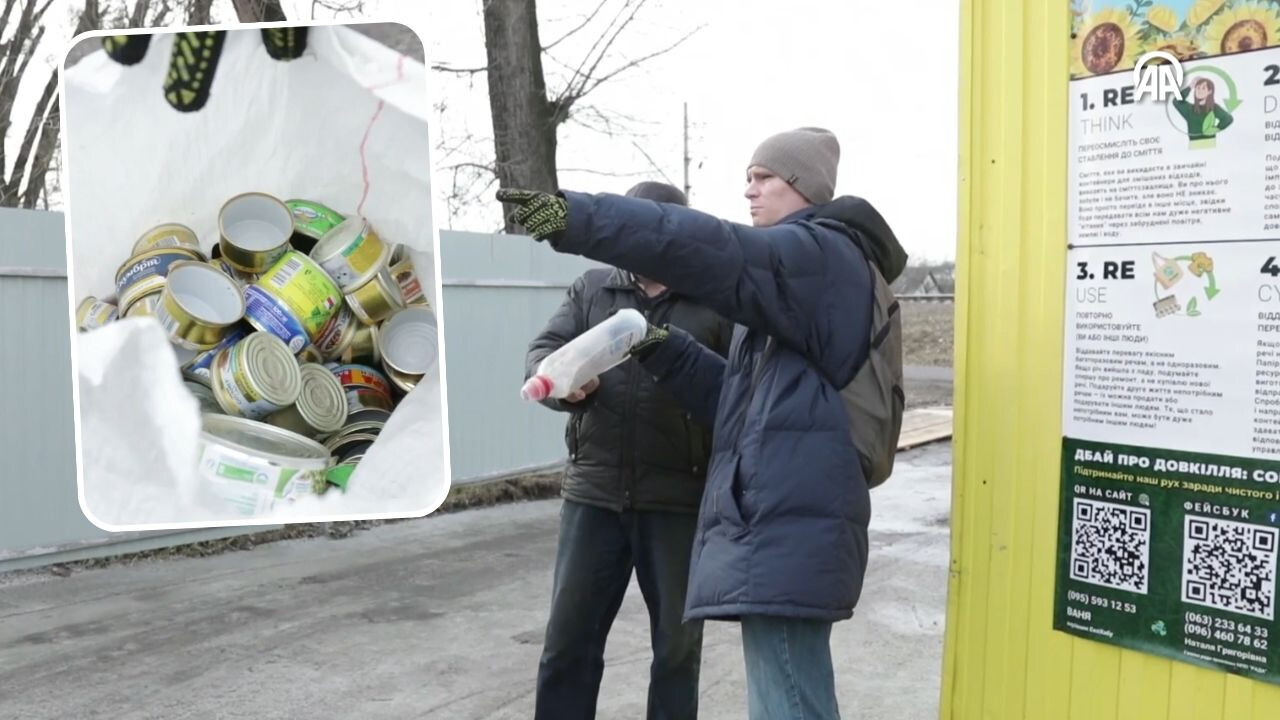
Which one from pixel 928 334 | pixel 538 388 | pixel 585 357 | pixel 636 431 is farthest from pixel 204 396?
pixel 928 334

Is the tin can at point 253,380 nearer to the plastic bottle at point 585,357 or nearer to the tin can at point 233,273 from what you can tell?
the tin can at point 233,273

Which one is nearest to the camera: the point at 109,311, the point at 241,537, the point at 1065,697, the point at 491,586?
the point at 109,311

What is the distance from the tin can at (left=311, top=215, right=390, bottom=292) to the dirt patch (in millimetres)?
21899

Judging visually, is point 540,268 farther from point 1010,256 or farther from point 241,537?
point 1010,256

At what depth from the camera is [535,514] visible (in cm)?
873

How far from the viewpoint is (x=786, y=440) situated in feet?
8.40

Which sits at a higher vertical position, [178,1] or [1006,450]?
[178,1]

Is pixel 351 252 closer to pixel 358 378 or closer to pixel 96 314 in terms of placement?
pixel 358 378

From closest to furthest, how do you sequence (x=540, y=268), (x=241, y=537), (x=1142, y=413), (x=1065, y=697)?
(x=1142, y=413), (x=1065, y=697), (x=241, y=537), (x=540, y=268)

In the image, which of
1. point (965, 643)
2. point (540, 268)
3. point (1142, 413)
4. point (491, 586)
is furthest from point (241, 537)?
point (1142, 413)

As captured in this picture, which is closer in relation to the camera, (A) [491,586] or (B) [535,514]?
(A) [491,586]

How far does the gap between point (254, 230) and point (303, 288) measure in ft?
0.41

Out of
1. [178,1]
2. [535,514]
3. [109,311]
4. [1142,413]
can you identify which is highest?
[178,1]

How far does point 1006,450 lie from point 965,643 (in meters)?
0.45
